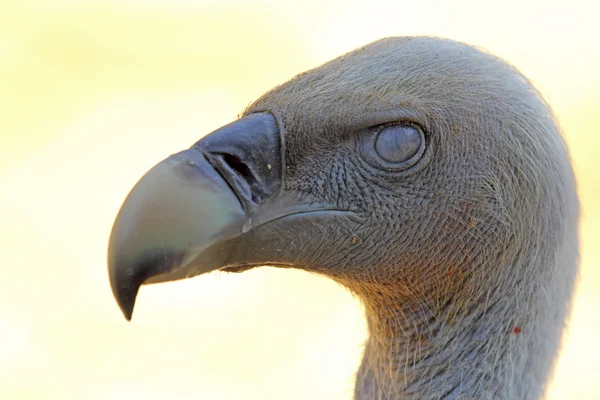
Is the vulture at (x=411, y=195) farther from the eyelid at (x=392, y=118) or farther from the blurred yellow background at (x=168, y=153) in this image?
the blurred yellow background at (x=168, y=153)

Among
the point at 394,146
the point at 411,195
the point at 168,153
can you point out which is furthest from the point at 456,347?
the point at 168,153

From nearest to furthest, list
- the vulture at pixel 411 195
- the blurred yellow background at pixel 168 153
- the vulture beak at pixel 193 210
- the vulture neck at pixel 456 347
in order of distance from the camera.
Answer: the vulture beak at pixel 193 210 → the vulture at pixel 411 195 → the vulture neck at pixel 456 347 → the blurred yellow background at pixel 168 153

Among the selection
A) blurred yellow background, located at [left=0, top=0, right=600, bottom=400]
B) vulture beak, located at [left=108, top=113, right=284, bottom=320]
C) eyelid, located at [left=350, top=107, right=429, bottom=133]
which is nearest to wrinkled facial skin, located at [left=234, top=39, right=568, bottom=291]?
eyelid, located at [left=350, top=107, right=429, bottom=133]

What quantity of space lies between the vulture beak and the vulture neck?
667mm

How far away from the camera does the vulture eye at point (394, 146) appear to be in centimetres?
293

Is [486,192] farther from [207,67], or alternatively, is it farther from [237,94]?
[207,67]

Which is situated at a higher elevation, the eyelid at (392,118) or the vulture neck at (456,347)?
the eyelid at (392,118)

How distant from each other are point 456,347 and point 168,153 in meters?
6.52

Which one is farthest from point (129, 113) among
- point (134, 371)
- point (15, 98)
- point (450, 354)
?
point (450, 354)

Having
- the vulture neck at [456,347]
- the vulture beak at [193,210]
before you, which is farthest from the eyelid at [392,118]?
the vulture neck at [456,347]

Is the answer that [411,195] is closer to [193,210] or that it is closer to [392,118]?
[392,118]

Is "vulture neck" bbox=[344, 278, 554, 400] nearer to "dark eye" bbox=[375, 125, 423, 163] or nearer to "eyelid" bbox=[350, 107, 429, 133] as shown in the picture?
"dark eye" bbox=[375, 125, 423, 163]

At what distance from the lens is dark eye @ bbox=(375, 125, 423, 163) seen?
2.92 m

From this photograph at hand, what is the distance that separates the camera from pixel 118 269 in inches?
108
